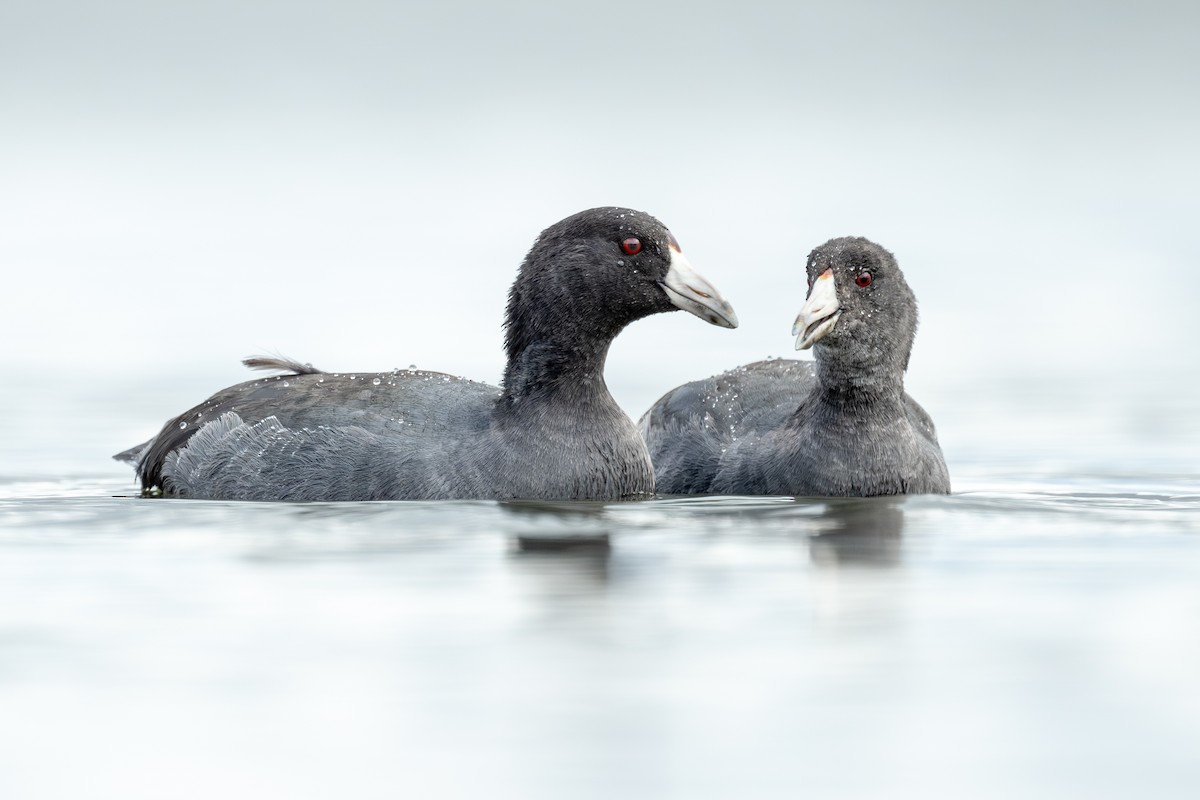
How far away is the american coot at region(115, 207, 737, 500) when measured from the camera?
9.05 metres

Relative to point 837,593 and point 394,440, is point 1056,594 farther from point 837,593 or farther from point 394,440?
point 394,440

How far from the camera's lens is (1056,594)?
680cm

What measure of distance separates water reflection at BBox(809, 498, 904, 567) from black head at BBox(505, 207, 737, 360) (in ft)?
3.70

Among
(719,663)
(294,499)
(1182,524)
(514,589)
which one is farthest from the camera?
(294,499)

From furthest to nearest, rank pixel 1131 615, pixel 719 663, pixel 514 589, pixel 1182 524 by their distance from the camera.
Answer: pixel 1182 524 → pixel 514 589 → pixel 1131 615 → pixel 719 663

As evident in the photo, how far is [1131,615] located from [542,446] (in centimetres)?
346

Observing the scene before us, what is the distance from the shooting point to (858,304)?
9.62m

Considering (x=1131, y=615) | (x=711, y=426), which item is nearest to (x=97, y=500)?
(x=711, y=426)

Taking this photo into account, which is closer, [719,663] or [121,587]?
[719,663]

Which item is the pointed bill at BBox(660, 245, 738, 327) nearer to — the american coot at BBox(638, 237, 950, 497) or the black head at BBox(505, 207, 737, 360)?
the black head at BBox(505, 207, 737, 360)

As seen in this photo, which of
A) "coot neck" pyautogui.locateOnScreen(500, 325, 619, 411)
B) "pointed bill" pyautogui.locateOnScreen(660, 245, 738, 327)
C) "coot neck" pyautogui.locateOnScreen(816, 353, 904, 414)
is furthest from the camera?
"coot neck" pyautogui.locateOnScreen(816, 353, 904, 414)

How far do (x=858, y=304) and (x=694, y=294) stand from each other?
0.95 m

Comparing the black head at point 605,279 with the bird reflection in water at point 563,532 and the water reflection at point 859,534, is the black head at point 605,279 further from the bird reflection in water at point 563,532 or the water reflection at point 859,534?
the water reflection at point 859,534

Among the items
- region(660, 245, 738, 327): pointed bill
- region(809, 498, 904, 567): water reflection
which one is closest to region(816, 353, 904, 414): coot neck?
region(809, 498, 904, 567): water reflection
